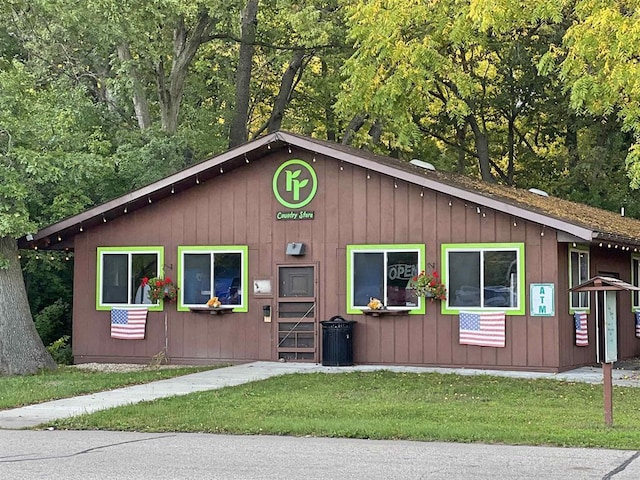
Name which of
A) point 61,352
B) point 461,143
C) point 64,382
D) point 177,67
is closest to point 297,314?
point 64,382

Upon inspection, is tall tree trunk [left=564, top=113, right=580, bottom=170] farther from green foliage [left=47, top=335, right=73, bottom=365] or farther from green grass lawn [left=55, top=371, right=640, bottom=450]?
green grass lawn [left=55, top=371, right=640, bottom=450]

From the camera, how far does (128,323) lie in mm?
21000

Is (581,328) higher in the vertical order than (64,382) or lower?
higher

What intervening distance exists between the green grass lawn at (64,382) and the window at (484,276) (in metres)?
5.03

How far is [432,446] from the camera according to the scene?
10.2 metres

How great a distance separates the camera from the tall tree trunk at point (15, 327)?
19078mm

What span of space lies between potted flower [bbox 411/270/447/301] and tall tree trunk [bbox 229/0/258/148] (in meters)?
14.6

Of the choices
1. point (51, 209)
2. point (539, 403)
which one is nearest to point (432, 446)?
point (539, 403)

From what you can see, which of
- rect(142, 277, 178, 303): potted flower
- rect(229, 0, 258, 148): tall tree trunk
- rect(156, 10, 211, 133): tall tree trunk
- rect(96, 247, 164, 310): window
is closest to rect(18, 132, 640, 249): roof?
rect(96, 247, 164, 310): window

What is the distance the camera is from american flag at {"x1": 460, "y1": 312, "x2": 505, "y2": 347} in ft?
59.7

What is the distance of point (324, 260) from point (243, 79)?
1413cm

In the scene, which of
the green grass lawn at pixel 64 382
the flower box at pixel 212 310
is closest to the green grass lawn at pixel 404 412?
the green grass lawn at pixel 64 382

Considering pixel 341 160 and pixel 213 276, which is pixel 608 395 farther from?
pixel 213 276

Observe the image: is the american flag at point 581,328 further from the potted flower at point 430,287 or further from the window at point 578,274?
the potted flower at point 430,287
